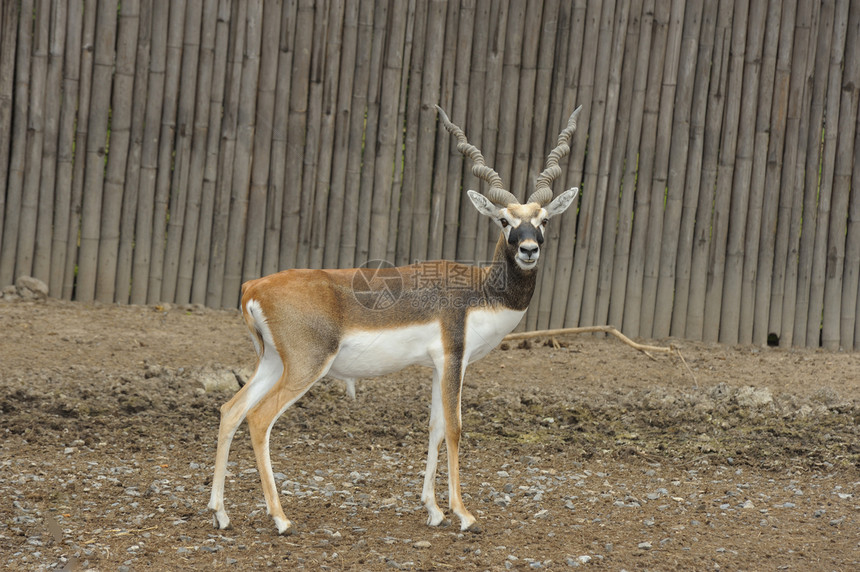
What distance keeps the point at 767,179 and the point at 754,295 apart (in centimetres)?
115

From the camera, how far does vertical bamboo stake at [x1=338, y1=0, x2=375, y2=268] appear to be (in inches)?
350

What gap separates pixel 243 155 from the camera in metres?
8.99

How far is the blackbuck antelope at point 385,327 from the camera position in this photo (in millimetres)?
5234

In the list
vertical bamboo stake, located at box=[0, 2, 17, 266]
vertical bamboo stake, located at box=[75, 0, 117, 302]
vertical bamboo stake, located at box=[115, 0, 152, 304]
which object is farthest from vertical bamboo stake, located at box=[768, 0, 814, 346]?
vertical bamboo stake, located at box=[0, 2, 17, 266]

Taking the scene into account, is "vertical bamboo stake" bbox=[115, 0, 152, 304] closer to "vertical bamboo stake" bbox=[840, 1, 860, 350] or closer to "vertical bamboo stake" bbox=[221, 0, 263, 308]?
"vertical bamboo stake" bbox=[221, 0, 263, 308]

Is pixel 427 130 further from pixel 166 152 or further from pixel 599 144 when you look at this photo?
pixel 166 152

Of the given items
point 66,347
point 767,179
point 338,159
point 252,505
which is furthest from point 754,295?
point 66,347

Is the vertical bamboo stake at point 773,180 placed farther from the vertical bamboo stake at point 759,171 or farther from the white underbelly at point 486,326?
the white underbelly at point 486,326

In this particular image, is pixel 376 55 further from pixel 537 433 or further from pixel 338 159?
pixel 537 433

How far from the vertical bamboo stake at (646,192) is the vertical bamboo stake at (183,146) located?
14.0 feet

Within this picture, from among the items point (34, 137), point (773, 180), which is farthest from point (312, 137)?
point (773, 180)

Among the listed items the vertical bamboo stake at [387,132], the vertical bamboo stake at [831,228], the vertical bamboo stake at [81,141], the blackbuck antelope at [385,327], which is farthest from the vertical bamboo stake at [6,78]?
the vertical bamboo stake at [831,228]

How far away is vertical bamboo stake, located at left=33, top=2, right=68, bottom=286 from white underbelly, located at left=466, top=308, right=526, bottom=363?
516cm

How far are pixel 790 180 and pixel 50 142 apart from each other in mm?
7105
